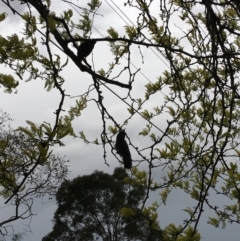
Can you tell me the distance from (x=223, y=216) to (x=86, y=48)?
600mm

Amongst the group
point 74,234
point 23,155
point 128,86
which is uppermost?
point 74,234

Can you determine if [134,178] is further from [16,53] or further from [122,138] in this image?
[16,53]

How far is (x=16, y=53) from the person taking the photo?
1.02 meters

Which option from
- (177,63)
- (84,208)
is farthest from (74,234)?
(177,63)

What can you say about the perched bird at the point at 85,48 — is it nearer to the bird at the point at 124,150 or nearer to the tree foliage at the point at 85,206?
the bird at the point at 124,150

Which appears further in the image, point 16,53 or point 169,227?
point 169,227

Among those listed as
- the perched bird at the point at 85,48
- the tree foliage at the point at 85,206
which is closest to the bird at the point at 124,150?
the perched bird at the point at 85,48

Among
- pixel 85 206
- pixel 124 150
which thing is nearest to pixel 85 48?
pixel 124 150

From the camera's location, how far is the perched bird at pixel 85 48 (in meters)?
1.16

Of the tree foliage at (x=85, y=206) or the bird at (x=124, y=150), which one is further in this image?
the tree foliage at (x=85, y=206)

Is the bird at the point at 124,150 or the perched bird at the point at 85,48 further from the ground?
the perched bird at the point at 85,48

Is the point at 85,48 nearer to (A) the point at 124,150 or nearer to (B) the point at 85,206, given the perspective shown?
(A) the point at 124,150

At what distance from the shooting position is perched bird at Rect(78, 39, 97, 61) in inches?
45.6

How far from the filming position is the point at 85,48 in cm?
117
